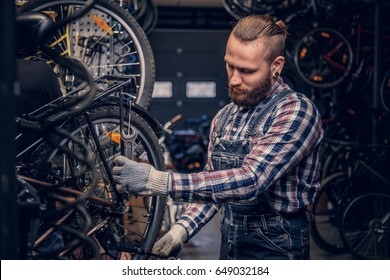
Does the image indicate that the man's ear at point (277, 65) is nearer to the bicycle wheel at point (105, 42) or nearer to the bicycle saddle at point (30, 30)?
the bicycle wheel at point (105, 42)

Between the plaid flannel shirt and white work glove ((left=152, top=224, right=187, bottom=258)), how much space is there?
0.18 ft

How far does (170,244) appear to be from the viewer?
1.83m

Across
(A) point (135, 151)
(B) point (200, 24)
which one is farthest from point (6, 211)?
(B) point (200, 24)

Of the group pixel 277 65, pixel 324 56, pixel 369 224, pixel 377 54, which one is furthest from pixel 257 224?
pixel 324 56

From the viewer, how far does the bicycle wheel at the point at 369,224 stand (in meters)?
4.71

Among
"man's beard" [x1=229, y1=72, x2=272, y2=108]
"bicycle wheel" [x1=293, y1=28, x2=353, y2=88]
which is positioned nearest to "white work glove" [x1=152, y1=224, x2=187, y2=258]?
"man's beard" [x1=229, y1=72, x2=272, y2=108]

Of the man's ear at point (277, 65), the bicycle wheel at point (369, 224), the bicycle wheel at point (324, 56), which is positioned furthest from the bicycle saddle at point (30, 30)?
the bicycle wheel at point (324, 56)

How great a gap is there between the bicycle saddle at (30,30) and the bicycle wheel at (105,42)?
128 centimetres

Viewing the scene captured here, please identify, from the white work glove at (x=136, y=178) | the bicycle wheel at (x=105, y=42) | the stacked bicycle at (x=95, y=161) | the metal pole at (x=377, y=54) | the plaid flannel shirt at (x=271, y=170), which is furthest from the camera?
the metal pole at (x=377, y=54)

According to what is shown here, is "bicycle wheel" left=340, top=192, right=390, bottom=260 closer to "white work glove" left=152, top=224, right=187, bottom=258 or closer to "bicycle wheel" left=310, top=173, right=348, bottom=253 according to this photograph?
"bicycle wheel" left=310, top=173, right=348, bottom=253

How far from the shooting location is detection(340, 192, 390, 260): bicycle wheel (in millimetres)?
4715

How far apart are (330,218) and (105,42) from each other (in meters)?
3.52

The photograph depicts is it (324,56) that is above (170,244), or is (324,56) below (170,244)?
above

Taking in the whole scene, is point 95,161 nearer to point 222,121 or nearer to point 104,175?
point 104,175
